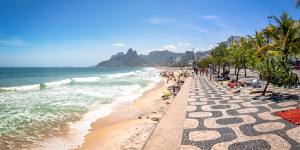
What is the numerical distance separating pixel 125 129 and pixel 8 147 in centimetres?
494

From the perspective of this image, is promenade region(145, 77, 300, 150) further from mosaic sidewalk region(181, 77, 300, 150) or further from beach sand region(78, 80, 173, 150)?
beach sand region(78, 80, 173, 150)

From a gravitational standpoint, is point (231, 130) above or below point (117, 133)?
above

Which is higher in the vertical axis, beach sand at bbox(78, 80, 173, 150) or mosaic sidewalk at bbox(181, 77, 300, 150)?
mosaic sidewalk at bbox(181, 77, 300, 150)

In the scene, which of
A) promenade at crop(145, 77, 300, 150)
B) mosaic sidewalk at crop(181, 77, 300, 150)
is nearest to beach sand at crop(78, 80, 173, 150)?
promenade at crop(145, 77, 300, 150)

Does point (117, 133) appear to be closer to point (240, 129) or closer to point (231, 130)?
point (231, 130)

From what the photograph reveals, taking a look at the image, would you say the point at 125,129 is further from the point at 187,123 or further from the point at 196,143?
the point at 196,143

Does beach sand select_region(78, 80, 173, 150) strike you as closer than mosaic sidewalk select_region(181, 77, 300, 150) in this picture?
No

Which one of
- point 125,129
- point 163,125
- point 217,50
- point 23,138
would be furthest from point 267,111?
point 217,50

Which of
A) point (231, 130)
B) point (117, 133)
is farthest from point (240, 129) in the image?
point (117, 133)

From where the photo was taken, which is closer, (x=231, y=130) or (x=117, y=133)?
(x=231, y=130)

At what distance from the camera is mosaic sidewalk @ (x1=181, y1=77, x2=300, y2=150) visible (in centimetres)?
776

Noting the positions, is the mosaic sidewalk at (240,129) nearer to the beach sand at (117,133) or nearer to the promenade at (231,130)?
the promenade at (231,130)

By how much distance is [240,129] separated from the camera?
936 cm

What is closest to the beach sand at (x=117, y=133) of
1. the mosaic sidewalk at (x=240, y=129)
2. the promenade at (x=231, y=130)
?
the promenade at (x=231, y=130)
